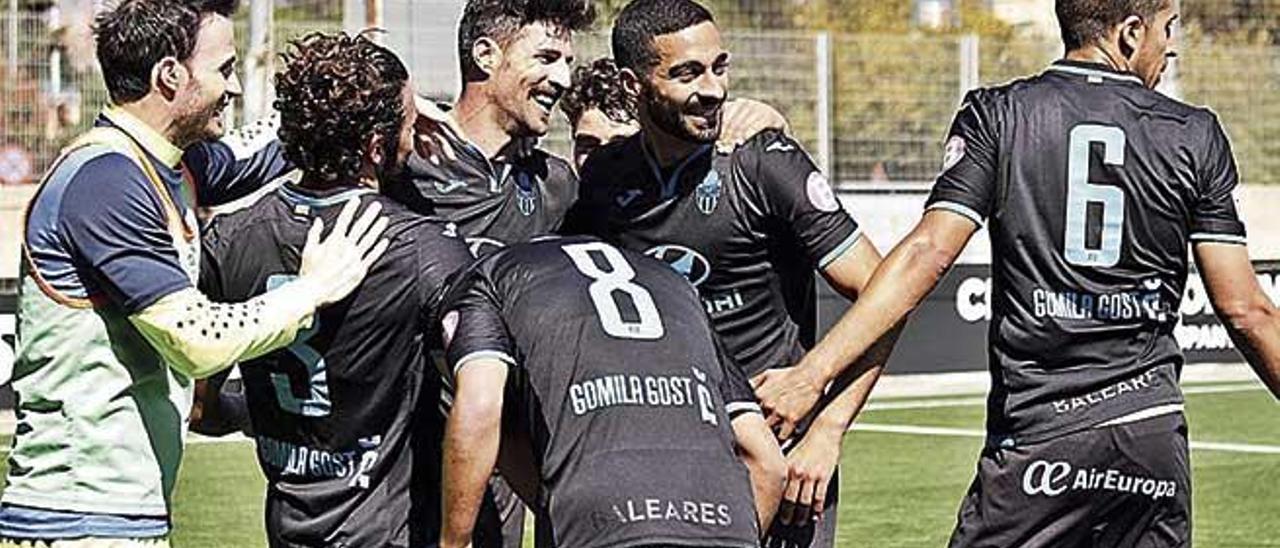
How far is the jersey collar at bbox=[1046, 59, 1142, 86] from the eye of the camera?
6973 mm

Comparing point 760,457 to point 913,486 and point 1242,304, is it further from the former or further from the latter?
point 913,486

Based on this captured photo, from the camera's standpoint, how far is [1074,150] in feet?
22.6

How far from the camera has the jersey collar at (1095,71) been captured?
697 centimetres

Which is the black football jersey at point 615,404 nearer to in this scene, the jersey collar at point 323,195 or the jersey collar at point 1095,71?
the jersey collar at point 323,195

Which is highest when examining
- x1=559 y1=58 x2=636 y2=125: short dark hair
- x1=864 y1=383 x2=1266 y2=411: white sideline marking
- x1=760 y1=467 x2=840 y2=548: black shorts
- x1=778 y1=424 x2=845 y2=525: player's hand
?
x1=559 y1=58 x2=636 y2=125: short dark hair

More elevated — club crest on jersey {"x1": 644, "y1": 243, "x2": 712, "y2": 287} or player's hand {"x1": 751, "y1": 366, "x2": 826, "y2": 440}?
club crest on jersey {"x1": 644, "y1": 243, "x2": 712, "y2": 287}

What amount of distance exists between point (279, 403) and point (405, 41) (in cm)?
1522

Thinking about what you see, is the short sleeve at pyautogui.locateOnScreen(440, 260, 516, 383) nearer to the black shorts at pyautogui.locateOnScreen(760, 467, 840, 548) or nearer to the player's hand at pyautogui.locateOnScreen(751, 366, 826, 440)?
the player's hand at pyautogui.locateOnScreen(751, 366, 826, 440)

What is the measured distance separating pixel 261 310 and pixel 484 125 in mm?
2005

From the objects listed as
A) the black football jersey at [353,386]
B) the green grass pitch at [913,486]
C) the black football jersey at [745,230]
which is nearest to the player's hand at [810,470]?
the black football jersey at [745,230]

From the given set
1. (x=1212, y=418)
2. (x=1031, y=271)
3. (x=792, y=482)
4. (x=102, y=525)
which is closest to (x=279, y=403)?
(x=102, y=525)

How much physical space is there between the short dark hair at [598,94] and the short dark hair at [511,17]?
517 millimetres

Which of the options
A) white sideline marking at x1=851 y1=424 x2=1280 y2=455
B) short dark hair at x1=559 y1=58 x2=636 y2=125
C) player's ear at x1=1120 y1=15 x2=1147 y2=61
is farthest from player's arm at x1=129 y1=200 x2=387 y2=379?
white sideline marking at x1=851 y1=424 x2=1280 y2=455

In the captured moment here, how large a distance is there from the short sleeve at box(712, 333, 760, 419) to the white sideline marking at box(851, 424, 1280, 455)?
1178 centimetres
